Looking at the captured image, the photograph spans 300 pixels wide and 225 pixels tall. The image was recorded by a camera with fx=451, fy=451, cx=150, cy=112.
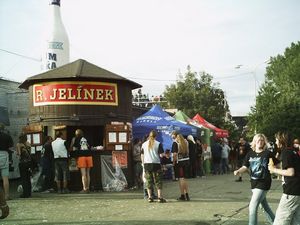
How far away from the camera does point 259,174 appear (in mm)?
6969

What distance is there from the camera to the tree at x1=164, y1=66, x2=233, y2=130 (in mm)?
36875

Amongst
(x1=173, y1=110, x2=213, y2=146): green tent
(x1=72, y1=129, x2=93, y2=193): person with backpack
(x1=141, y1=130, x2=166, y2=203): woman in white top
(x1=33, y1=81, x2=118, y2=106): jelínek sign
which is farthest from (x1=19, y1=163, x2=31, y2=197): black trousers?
(x1=173, y1=110, x2=213, y2=146): green tent

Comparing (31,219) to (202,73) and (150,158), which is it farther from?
(202,73)

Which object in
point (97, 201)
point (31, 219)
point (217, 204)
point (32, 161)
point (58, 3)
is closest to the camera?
point (31, 219)

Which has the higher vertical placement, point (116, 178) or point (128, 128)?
point (128, 128)

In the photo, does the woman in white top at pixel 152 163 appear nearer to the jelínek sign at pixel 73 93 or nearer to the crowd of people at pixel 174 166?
the crowd of people at pixel 174 166

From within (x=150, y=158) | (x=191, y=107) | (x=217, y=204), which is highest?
(x=191, y=107)

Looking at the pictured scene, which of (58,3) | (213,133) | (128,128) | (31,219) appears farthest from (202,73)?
(31,219)

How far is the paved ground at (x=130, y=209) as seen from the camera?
332 inches

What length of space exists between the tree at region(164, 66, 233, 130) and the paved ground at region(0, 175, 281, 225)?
23778 millimetres

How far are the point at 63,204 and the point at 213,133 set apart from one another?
53.0 feet

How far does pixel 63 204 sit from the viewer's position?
422 inches

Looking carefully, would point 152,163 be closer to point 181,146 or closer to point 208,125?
point 181,146

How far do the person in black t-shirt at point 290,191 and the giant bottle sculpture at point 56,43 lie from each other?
17090mm
